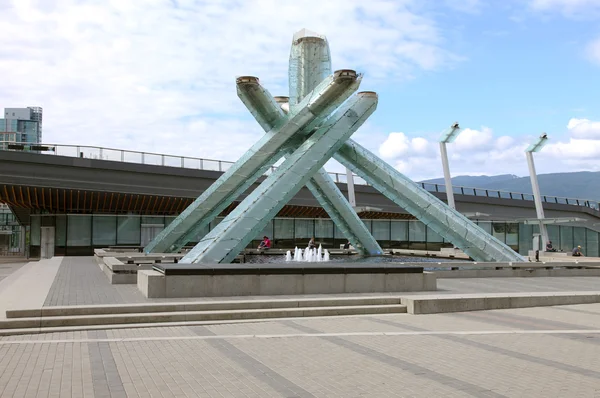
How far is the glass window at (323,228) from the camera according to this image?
3969cm

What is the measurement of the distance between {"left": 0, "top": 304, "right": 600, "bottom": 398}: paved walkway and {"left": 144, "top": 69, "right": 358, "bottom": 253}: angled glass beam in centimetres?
1097

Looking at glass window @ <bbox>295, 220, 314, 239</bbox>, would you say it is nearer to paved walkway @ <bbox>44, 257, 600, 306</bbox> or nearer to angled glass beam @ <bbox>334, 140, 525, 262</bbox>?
angled glass beam @ <bbox>334, 140, 525, 262</bbox>

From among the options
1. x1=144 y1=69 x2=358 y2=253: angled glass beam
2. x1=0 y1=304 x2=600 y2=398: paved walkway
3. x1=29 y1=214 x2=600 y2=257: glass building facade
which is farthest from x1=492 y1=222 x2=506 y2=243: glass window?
x1=0 y1=304 x2=600 y2=398: paved walkway

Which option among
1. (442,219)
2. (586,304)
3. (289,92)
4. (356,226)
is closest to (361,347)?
(586,304)

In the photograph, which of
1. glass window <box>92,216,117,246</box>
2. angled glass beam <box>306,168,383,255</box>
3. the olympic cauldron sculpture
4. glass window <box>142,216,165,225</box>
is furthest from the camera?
glass window <box>142,216,165,225</box>

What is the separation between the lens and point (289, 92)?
23969 millimetres

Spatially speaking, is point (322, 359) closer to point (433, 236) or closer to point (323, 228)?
point (323, 228)

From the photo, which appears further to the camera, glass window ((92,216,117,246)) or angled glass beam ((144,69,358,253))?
glass window ((92,216,117,246))

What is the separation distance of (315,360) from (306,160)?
12835 millimetres

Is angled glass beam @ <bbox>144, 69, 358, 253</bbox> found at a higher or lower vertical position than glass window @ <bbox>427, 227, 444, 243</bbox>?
higher

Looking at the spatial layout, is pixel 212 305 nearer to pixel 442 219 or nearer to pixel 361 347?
pixel 361 347

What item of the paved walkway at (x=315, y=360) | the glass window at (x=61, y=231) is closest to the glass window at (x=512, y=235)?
the glass window at (x=61, y=231)

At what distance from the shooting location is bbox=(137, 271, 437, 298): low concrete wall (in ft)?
44.9

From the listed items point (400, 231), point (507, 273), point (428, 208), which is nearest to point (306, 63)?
point (428, 208)
